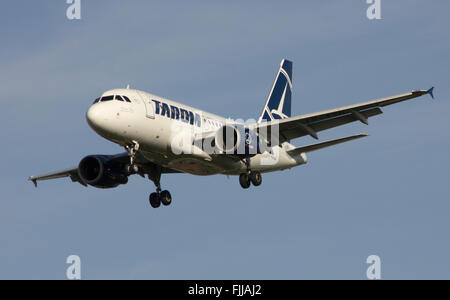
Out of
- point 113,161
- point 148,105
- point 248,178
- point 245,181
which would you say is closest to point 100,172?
point 113,161

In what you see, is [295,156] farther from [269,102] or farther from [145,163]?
[145,163]

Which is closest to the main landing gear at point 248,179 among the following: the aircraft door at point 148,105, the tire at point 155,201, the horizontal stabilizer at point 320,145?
the horizontal stabilizer at point 320,145

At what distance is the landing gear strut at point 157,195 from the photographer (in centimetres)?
5456

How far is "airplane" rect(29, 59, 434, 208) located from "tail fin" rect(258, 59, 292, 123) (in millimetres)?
1287

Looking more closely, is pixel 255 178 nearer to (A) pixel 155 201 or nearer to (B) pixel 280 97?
(A) pixel 155 201

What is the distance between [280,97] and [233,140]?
11.8m

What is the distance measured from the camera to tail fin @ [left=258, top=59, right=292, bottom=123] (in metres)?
59.1

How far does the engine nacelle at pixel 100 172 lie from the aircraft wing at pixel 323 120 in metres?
9.22

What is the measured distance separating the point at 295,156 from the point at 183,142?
392 inches

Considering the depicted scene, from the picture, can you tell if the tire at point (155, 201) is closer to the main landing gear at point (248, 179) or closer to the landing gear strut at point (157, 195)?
the landing gear strut at point (157, 195)

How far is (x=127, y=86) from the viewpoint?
49438 mm

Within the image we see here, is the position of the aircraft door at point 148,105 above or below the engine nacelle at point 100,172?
above

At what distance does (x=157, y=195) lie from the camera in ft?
179

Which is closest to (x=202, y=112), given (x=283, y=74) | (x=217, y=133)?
(x=217, y=133)
